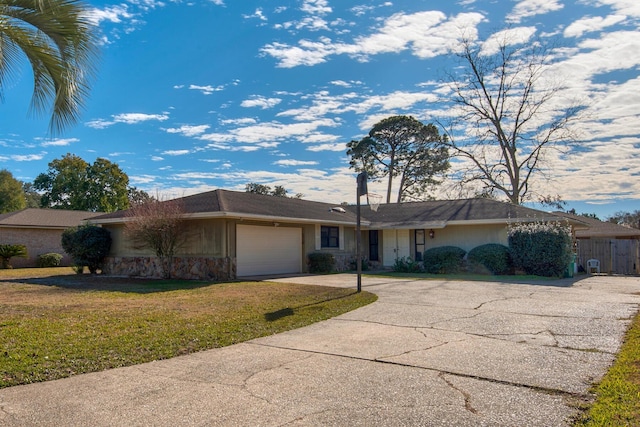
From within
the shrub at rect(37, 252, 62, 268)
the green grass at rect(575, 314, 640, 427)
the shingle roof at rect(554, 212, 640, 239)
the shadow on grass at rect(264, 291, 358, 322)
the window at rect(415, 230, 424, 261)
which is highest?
the shingle roof at rect(554, 212, 640, 239)

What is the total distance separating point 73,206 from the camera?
4322cm

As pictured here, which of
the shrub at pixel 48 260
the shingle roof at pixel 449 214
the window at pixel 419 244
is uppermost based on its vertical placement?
the shingle roof at pixel 449 214

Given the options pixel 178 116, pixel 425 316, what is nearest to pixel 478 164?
pixel 178 116

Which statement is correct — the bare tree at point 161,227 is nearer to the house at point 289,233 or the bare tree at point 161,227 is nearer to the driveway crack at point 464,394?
the house at point 289,233

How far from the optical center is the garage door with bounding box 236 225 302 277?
17.7 metres

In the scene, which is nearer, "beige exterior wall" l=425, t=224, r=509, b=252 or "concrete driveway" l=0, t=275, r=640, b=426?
"concrete driveway" l=0, t=275, r=640, b=426

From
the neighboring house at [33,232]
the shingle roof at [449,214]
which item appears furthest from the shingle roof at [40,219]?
the shingle roof at [449,214]

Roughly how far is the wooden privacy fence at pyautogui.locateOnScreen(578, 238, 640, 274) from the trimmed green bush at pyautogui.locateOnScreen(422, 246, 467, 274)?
7.49 m

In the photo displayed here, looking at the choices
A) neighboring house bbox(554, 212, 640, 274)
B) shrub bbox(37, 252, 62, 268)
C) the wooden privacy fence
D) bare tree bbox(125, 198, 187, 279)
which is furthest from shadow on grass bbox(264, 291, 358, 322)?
shrub bbox(37, 252, 62, 268)

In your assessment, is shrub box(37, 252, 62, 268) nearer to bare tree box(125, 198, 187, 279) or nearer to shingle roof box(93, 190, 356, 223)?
shingle roof box(93, 190, 356, 223)

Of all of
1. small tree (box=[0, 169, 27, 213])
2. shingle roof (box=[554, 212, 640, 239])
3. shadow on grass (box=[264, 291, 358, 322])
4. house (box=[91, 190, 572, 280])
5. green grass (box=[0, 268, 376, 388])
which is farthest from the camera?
small tree (box=[0, 169, 27, 213])

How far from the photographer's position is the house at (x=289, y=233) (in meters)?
17.1

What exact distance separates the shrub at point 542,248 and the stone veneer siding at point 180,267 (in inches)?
444

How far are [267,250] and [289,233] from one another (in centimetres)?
164
